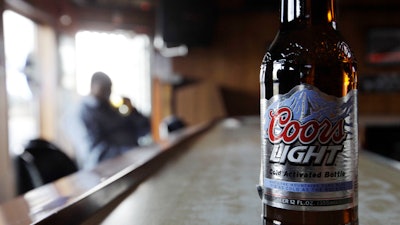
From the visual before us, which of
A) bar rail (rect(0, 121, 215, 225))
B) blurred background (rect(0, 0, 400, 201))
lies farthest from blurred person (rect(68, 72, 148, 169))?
bar rail (rect(0, 121, 215, 225))

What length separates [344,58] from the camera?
556mm

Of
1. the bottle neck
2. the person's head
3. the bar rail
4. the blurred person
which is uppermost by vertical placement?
the bottle neck

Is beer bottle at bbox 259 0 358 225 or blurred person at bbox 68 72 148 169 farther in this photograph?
blurred person at bbox 68 72 148 169

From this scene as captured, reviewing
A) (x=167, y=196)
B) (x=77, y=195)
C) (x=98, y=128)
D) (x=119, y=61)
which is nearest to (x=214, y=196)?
(x=167, y=196)

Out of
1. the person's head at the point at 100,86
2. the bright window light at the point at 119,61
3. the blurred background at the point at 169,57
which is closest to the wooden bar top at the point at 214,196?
the person's head at the point at 100,86

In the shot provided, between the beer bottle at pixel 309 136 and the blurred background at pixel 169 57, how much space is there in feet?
10.6

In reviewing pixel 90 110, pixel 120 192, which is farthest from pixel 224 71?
pixel 120 192

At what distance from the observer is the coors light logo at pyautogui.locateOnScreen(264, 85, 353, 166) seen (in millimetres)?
506

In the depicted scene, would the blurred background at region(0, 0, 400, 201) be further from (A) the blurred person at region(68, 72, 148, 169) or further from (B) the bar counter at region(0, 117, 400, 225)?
(B) the bar counter at region(0, 117, 400, 225)

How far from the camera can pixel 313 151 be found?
0.51 meters

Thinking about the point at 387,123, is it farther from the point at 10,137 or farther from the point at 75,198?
the point at 75,198

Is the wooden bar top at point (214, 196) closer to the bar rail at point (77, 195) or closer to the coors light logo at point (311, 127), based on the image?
the bar rail at point (77, 195)

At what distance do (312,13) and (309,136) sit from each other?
0.56ft

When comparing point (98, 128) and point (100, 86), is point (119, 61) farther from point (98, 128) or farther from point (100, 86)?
point (98, 128)
